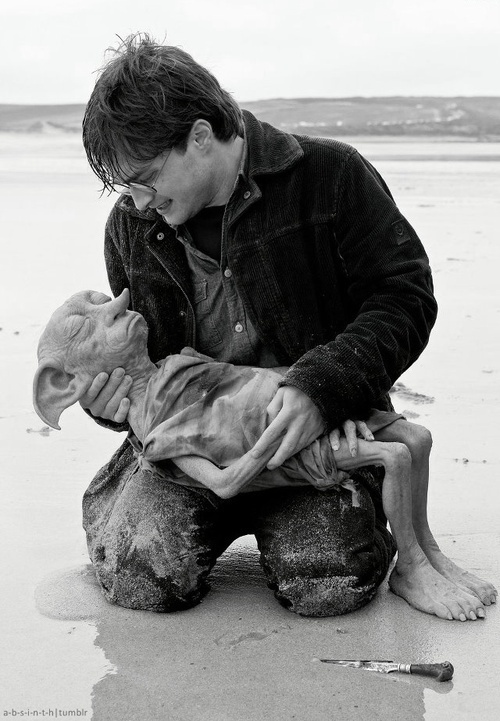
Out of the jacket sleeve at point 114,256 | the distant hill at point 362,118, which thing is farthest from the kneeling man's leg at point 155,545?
the distant hill at point 362,118

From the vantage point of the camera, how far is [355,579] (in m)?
3.24

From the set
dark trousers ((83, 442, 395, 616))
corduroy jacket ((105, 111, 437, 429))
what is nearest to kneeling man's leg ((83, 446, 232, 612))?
dark trousers ((83, 442, 395, 616))

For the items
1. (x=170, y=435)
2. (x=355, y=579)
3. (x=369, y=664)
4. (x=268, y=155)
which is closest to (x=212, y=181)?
(x=268, y=155)

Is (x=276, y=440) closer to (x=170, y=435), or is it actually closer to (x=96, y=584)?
(x=170, y=435)

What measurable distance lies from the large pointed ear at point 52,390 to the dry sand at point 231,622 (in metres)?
0.58

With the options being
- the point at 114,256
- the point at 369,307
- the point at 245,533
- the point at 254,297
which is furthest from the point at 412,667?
the point at 114,256

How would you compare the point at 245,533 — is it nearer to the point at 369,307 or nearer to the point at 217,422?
the point at 217,422

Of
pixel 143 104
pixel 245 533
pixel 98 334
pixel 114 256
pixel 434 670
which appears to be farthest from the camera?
pixel 114 256

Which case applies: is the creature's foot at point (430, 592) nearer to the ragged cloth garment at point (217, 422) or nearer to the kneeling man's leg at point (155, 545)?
the ragged cloth garment at point (217, 422)

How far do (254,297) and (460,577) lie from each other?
1.10 meters

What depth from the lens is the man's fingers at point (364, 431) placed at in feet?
10.7

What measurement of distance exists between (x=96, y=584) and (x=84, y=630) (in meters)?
0.32

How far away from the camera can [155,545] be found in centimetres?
338

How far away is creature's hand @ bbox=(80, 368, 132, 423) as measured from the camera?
3385 millimetres
